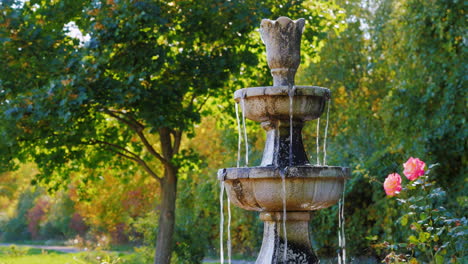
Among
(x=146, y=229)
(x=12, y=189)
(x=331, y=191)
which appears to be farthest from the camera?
(x=12, y=189)

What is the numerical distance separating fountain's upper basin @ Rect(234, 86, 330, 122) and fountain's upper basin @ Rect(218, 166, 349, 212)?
2.21ft

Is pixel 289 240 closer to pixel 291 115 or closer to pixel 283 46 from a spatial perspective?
pixel 291 115

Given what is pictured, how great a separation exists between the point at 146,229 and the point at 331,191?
1095cm

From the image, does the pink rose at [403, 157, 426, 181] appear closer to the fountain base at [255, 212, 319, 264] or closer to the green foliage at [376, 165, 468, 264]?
the green foliage at [376, 165, 468, 264]

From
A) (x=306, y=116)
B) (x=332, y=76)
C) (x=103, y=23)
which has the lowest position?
(x=306, y=116)

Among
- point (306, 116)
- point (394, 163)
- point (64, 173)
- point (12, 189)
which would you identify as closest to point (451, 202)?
point (394, 163)

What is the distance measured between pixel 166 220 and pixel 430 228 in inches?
288

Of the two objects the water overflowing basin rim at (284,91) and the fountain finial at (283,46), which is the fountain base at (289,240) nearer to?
the water overflowing basin rim at (284,91)

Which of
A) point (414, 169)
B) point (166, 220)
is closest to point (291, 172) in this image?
point (414, 169)

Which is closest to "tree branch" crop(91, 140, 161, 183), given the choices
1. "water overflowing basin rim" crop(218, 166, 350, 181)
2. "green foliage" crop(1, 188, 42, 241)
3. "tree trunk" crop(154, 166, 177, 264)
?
"tree trunk" crop(154, 166, 177, 264)

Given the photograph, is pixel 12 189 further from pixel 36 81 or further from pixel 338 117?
pixel 36 81

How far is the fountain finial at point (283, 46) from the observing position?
585 centimetres

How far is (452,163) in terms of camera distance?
32.8 feet

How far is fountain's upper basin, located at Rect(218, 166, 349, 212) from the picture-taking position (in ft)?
16.4
